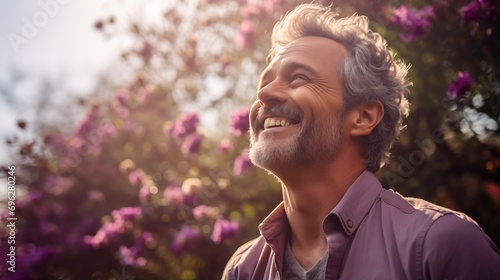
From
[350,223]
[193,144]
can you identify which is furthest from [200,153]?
[350,223]

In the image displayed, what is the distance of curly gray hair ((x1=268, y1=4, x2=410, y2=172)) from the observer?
2338 millimetres

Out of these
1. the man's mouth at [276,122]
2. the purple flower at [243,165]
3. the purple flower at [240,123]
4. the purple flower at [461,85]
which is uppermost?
the man's mouth at [276,122]

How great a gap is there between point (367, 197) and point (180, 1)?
150 inches

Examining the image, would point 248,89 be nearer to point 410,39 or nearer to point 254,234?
point 254,234

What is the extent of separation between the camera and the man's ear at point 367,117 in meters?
2.33

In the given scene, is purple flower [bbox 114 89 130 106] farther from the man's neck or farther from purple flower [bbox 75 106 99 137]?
the man's neck

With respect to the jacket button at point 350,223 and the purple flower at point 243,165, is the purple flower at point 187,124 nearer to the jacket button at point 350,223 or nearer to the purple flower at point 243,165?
the purple flower at point 243,165

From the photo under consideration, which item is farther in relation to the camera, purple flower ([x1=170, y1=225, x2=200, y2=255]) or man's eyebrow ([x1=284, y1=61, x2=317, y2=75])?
purple flower ([x1=170, y1=225, x2=200, y2=255])

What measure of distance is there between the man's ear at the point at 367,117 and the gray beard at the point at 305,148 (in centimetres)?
11

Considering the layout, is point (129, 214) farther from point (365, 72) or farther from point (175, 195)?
point (365, 72)

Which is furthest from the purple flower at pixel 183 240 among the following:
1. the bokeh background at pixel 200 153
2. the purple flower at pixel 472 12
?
the purple flower at pixel 472 12

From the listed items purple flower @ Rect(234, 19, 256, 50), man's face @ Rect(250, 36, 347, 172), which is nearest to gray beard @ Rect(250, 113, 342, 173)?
man's face @ Rect(250, 36, 347, 172)

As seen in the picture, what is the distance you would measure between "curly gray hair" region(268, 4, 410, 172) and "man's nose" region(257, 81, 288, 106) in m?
0.28

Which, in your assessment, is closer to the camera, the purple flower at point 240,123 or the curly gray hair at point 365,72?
the curly gray hair at point 365,72
